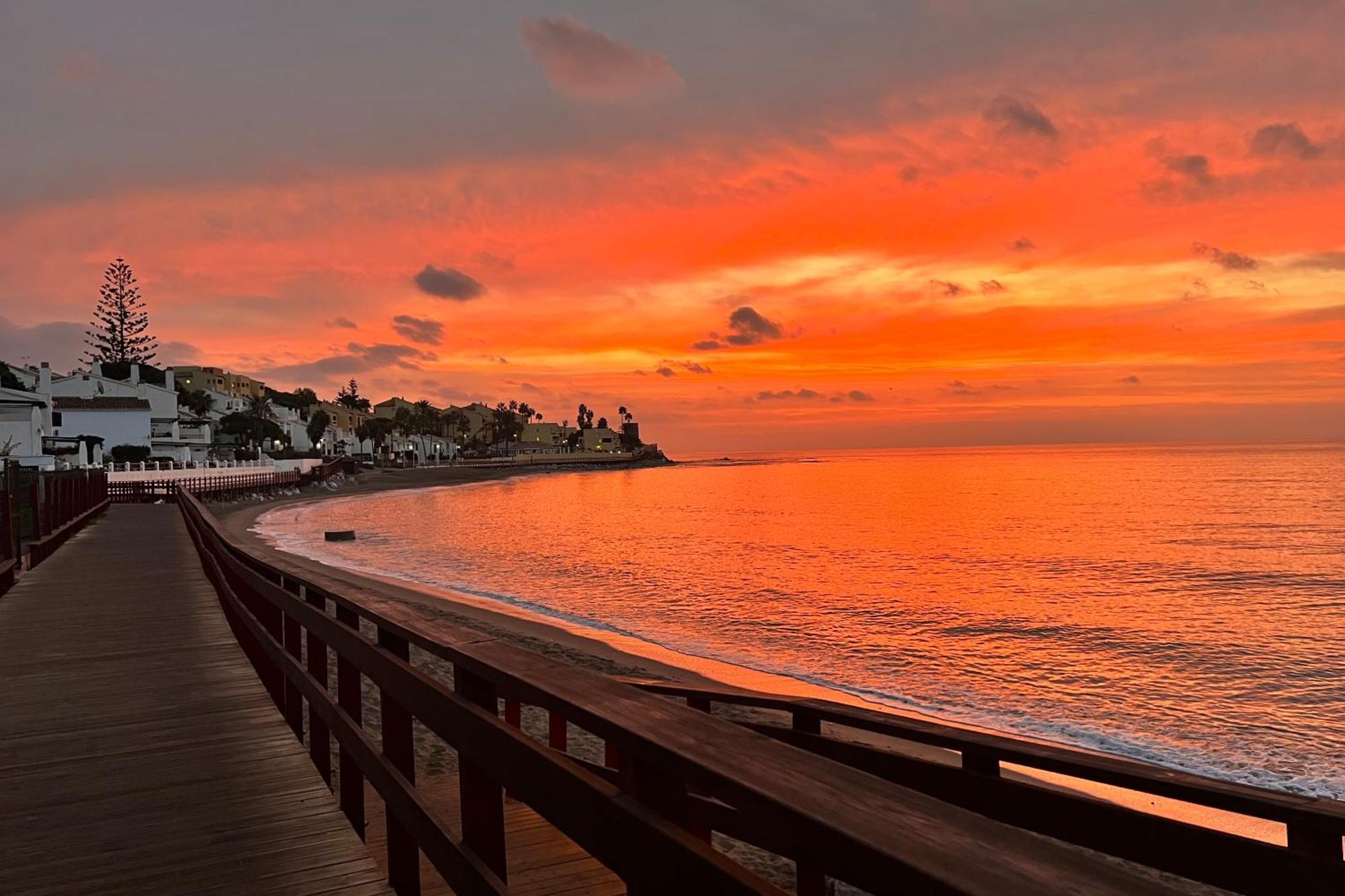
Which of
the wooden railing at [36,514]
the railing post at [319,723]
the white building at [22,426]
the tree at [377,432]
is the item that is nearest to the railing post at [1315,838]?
the railing post at [319,723]

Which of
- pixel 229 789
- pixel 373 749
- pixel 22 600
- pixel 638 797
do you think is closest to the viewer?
pixel 638 797

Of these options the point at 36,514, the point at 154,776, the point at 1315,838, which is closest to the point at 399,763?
the point at 154,776

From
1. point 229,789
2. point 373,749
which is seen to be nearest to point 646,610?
point 229,789

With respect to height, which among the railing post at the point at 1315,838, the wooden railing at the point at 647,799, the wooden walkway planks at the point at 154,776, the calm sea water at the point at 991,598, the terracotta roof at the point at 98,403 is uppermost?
the terracotta roof at the point at 98,403

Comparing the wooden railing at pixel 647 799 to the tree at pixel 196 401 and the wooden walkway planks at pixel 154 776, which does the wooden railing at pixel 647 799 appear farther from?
the tree at pixel 196 401

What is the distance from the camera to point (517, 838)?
4.43 metres

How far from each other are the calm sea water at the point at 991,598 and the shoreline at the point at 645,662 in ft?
2.12

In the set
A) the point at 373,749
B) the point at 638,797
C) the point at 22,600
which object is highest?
the point at 638,797

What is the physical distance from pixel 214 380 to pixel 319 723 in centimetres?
14113

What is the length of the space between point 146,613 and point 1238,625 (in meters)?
22.6

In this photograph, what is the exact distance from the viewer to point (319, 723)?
503 cm

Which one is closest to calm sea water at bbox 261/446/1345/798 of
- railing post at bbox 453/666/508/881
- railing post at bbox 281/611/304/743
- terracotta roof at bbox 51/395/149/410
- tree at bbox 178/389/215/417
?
railing post at bbox 281/611/304/743

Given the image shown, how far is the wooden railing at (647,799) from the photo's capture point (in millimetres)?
1184

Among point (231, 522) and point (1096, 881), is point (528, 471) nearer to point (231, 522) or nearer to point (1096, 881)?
point (231, 522)
